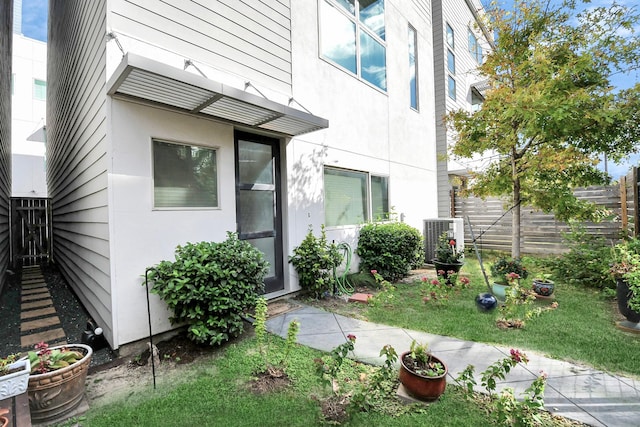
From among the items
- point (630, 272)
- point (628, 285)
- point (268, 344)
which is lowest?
point (268, 344)

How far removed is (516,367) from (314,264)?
2934mm

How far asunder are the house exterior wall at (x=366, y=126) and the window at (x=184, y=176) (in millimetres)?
1397

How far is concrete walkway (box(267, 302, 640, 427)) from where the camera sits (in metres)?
2.22

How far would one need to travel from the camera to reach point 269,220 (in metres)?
4.86

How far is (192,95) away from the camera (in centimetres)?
322

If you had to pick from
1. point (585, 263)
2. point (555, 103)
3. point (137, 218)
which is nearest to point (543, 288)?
point (585, 263)

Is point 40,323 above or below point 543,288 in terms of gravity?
below

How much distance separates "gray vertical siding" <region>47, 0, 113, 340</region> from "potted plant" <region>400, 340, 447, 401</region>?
2.96 m

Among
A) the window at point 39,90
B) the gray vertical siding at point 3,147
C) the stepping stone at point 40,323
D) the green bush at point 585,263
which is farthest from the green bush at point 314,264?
the window at point 39,90

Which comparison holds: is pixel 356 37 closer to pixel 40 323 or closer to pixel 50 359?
pixel 50 359

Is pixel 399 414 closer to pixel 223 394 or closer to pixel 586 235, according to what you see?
pixel 223 394

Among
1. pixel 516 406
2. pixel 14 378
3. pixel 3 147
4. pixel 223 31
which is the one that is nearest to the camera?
pixel 14 378

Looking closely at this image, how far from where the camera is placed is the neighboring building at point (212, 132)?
3.15 metres

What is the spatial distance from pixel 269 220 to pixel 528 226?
719 cm
